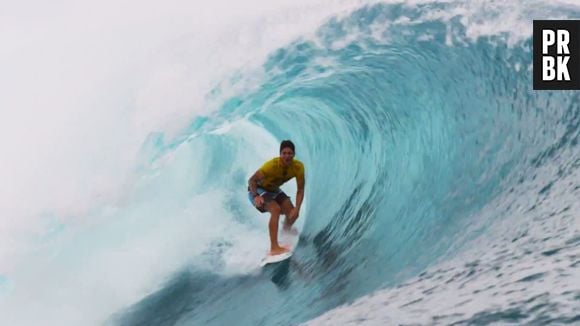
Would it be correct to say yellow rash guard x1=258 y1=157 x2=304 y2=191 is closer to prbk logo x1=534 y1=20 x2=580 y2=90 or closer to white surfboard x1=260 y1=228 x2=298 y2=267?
white surfboard x1=260 y1=228 x2=298 y2=267

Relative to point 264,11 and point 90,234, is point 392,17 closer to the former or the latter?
point 264,11

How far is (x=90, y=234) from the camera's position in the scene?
746cm

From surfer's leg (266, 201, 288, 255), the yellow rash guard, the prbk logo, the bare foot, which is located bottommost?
the bare foot

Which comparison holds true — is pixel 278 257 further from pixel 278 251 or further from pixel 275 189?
pixel 275 189

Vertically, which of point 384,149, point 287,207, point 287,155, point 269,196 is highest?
point 384,149

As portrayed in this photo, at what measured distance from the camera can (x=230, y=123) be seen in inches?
312

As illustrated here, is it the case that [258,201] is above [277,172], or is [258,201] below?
below

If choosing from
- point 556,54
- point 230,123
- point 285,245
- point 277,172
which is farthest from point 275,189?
point 556,54

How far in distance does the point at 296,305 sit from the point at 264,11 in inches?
121

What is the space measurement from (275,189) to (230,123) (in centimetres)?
161

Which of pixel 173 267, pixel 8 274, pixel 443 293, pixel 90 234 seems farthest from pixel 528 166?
pixel 8 274

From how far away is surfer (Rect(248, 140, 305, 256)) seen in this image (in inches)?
249

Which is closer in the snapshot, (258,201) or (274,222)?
(258,201)

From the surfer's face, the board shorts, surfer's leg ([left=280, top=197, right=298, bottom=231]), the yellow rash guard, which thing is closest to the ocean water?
surfer's leg ([left=280, top=197, right=298, bottom=231])
